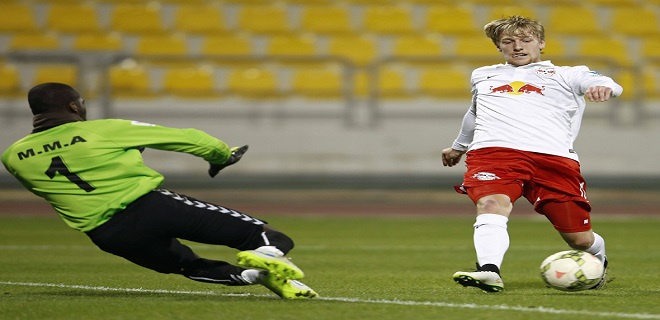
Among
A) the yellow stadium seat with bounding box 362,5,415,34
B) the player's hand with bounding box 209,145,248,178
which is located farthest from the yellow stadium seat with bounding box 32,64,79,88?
the player's hand with bounding box 209,145,248,178

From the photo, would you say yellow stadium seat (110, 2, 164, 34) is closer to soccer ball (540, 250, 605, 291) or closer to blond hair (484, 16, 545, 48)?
blond hair (484, 16, 545, 48)

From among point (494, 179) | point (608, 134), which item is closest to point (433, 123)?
point (608, 134)

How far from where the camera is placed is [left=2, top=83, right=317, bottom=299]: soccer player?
19.4ft

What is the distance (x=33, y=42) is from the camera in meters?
18.2

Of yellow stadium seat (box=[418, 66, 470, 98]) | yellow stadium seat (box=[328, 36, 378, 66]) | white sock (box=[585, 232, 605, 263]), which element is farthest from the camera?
yellow stadium seat (box=[328, 36, 378, 66])

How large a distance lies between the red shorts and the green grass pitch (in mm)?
499

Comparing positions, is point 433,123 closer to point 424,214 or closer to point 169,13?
point 424,214

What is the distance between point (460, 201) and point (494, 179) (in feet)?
35.8

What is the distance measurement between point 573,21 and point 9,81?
9480 millimetres

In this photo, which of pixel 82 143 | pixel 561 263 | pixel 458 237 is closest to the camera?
pixel 82 143

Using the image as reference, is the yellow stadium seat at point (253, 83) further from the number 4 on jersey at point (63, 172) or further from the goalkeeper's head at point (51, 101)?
the number 4 on jersey at point (63, 172)

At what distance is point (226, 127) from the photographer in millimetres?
16859

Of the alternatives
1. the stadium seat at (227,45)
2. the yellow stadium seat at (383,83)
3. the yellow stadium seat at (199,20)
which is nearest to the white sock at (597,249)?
the yellow stadium seat at (383,83)

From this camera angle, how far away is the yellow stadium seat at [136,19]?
18.8 meters
